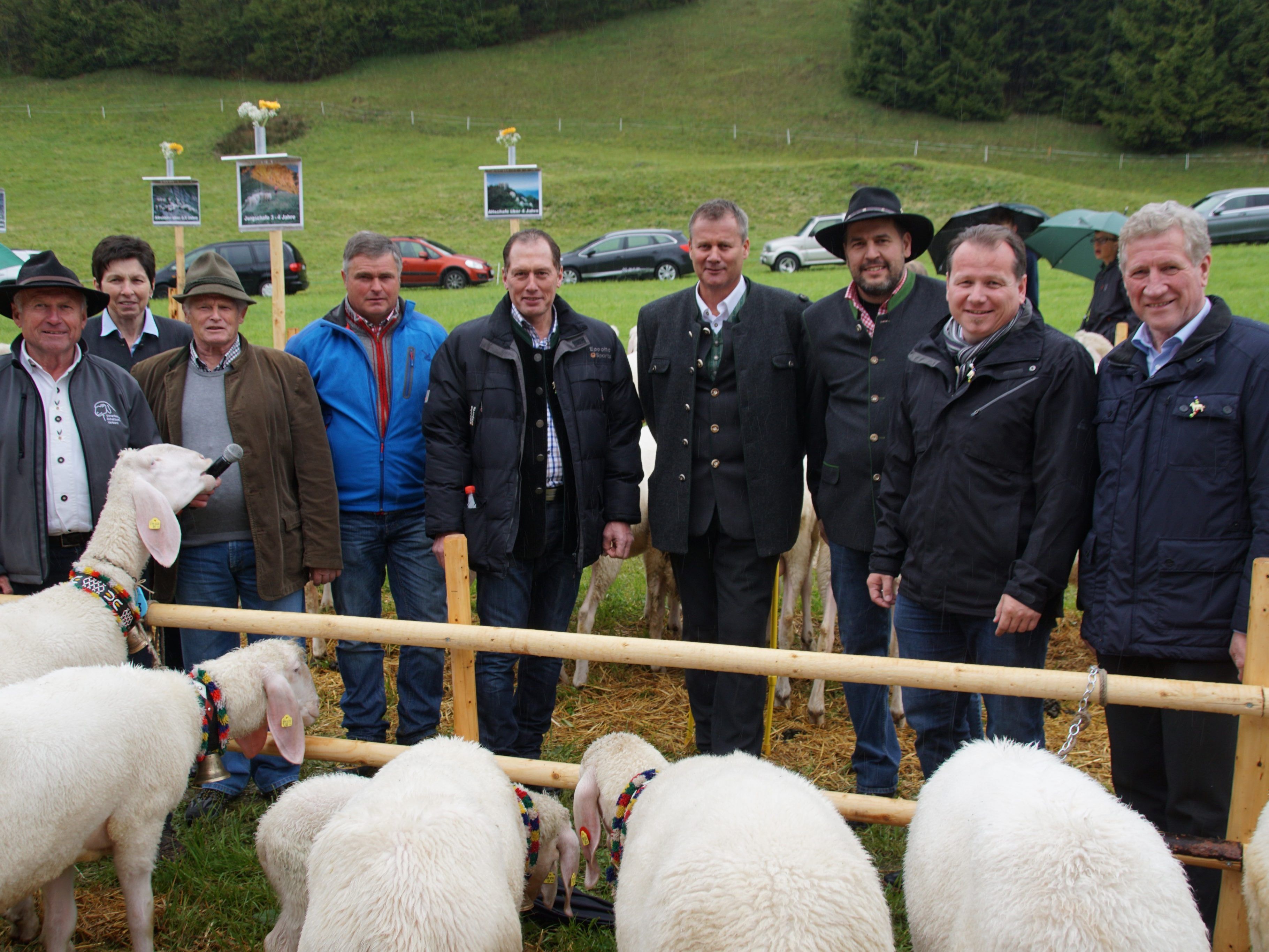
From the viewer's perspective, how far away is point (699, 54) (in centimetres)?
5875

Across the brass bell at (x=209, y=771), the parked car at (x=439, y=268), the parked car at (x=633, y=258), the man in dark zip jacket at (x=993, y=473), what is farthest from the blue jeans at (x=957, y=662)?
the parked car at (x=439, y=268)

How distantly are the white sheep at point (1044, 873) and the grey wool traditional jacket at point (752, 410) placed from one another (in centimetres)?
145

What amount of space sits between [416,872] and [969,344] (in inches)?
91.9

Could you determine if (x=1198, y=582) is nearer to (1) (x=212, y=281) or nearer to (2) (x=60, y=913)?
(2) (x=60, y=913)

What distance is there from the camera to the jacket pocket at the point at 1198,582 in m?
2.69

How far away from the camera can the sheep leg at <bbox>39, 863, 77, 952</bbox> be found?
295 centimetres

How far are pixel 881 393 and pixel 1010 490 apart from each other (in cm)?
72

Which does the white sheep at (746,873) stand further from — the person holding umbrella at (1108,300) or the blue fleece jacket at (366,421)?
the person holding umbrella at (1108,300)

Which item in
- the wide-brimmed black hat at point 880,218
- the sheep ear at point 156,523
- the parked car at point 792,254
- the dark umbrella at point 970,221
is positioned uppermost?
the parked car at point 792,254

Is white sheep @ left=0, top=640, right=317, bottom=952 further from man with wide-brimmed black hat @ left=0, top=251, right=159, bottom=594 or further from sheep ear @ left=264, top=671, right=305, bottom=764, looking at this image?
man with wide-brimmed black hat @ left=0, top=251, right=159, bottom=594

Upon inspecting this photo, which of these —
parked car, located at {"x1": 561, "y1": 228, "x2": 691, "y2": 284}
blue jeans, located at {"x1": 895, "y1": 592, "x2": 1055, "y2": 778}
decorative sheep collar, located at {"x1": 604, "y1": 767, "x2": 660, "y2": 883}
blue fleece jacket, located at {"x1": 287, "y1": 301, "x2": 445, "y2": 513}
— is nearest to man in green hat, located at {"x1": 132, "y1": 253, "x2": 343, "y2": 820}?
blue fleece jacket, located at {"x1": 287, "y1": 301, "x2": 445, "y2": 513}

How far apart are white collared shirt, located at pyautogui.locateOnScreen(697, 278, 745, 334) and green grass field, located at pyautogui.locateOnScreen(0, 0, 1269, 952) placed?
2.18 metres

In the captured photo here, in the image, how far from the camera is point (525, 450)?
153 inches

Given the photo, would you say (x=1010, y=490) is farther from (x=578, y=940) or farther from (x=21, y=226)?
(x=21, y=226)
